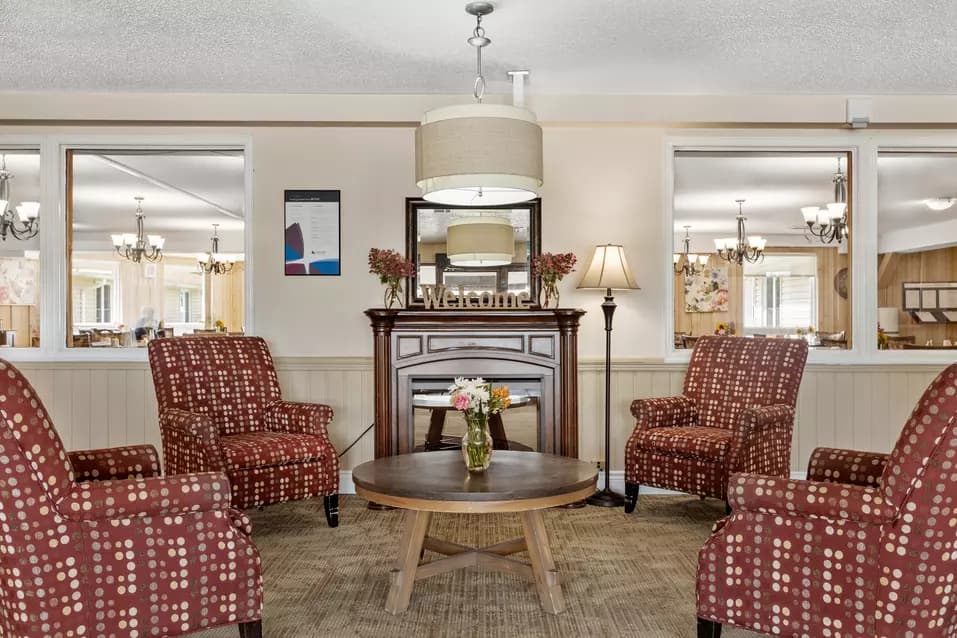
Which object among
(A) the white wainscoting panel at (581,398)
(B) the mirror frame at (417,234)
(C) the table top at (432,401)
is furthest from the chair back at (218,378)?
→ (B) the mirror frame at (417,234)

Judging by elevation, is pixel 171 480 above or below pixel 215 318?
below

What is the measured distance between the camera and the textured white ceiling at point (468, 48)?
3361 millimetres

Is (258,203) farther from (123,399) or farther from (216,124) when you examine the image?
(123,399)

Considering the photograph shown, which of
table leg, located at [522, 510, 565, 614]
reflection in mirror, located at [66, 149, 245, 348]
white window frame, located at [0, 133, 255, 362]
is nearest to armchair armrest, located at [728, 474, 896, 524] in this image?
table leg, located at [522, 510, 565, 614]

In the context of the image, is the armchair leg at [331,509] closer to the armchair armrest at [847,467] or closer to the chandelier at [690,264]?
the armchair armrest at [847,467]

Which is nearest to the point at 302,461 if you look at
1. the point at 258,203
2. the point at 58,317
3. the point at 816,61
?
the point at 258,203

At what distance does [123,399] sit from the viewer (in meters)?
4.68

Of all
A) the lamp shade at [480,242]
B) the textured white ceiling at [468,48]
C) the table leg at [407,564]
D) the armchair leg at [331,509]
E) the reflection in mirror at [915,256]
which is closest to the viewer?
the table leg at [407,564]

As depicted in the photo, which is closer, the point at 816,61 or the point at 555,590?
the point at 555,590

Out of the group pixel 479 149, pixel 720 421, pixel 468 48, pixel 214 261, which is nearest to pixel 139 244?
pixel 214 261

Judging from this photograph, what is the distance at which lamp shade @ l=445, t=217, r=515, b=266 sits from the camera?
179 inches

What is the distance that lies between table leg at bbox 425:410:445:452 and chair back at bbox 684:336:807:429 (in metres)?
1.46

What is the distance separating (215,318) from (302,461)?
1.78m

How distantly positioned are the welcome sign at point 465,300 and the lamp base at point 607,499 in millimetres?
→ 1198
